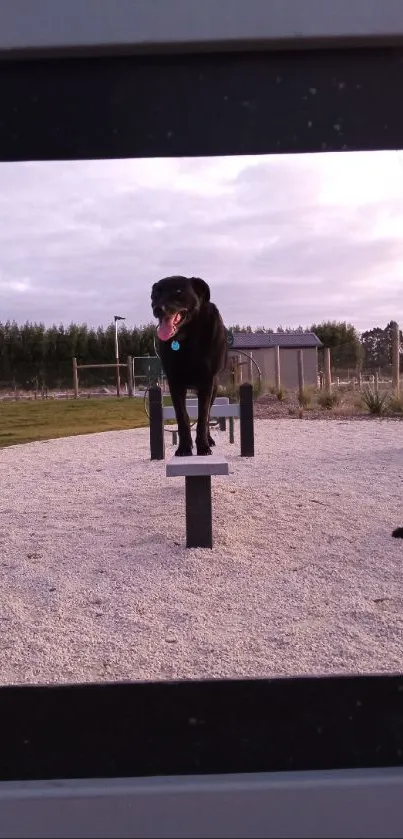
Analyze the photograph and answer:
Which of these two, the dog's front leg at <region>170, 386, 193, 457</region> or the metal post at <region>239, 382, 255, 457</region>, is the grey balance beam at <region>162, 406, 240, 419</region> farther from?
the dog's front leg at <region>170, 386, 193, 457</region>

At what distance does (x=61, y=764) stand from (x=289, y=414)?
513 inches

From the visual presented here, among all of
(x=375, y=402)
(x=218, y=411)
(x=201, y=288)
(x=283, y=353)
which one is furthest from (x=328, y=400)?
(x=201, y=288)

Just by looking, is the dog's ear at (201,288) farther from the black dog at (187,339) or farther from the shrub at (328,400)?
the shrub at (328,400)

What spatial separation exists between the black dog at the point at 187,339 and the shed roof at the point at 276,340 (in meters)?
13.5

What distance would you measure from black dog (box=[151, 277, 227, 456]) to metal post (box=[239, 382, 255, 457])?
238 centimetres

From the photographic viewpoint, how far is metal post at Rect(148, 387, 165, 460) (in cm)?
658

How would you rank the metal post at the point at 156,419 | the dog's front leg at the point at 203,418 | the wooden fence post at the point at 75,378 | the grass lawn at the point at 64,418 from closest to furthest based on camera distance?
the dog's front leg at the point at 203,418, the metal post at the point at 156,419, the grass lawn at the point at 64,418, the wooden fence post at the point at 75,378

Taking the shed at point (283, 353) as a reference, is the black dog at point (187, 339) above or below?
below

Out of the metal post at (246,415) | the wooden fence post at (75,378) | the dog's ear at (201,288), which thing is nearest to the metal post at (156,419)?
the metal post at (246,415)

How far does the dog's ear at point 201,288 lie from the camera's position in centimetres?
382

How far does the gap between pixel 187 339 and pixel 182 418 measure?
1.84 ft

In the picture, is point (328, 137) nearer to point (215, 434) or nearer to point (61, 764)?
point (61, 764)

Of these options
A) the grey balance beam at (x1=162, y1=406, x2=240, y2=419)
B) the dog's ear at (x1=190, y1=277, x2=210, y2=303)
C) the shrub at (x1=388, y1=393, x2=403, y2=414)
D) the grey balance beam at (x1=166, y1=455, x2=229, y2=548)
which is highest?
the dog's ear at (x1=190, y1=277, x2=210, y2=303)

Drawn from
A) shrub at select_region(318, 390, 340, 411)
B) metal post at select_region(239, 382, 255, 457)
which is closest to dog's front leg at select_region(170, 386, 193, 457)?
metal post at select_region(239, 382, 255, 457)
